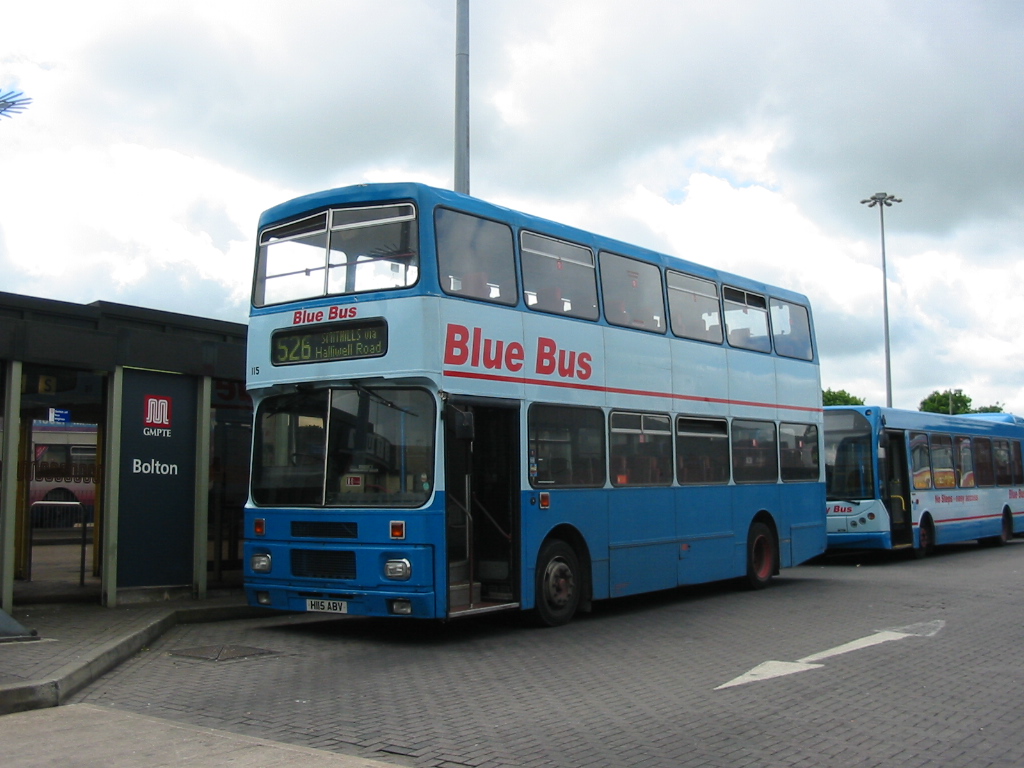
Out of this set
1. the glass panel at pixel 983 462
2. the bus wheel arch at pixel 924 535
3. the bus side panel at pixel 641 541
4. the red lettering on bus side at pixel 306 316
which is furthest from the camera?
the glass panel at pixel 983 462

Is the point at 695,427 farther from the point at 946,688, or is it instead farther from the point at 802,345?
the point at 946,688

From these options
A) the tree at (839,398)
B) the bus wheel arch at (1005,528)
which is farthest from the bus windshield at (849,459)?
the tree at (839,398)

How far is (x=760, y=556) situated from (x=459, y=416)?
7693mm

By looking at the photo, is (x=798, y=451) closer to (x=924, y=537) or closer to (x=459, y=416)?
(x=924, y=537)

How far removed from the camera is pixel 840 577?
18828mm

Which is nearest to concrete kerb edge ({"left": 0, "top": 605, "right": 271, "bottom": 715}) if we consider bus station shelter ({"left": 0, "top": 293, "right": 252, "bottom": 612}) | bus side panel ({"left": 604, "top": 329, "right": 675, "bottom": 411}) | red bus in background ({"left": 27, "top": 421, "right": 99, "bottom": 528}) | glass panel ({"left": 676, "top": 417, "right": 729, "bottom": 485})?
bus station shelter ({"left": 0, "top": 293, "right": 252, "bottom": 612})

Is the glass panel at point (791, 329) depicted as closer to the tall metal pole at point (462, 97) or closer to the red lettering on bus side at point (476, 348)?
the tall metal pole at point (462, 97)

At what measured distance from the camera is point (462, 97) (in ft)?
51.6

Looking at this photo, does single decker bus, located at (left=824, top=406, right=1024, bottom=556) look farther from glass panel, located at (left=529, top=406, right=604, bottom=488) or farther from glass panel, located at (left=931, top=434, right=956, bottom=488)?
glass panel, located at (left=529, top=406, right=604, bottom=488)

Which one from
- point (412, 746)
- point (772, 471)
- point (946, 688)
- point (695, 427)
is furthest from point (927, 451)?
point (412, 746)

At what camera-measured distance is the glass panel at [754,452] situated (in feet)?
51.1

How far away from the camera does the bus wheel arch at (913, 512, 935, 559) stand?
2195cm

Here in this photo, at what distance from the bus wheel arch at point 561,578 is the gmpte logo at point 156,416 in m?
5.10

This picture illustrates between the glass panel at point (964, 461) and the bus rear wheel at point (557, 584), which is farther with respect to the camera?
the glass panel at point (964, 461)
